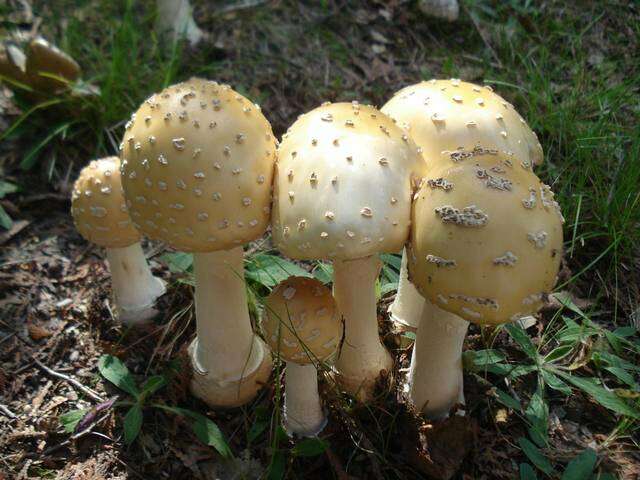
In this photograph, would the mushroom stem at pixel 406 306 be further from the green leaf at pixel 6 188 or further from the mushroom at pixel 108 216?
the green leaf at pixel 6 188

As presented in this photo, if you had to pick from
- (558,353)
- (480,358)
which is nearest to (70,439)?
(480,358)

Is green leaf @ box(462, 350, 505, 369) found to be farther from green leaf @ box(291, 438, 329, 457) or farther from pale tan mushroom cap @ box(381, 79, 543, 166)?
pale tan mushroom cap @ box(381, 79, 543, 166)

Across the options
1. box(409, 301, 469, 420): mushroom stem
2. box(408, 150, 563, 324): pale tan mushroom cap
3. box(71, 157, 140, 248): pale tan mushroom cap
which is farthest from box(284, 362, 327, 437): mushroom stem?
box(71, 157, 140, 248): pale tan mushroom cap

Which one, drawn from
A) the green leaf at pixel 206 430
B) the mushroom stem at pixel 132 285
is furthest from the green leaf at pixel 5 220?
the green leaf at pixel 206 430

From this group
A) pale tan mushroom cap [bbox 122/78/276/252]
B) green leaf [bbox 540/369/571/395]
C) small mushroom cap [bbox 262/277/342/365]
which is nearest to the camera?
pale tan mushroom cap [bbox 122/78/276/252]

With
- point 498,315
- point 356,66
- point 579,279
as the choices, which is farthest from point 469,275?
point 356,66

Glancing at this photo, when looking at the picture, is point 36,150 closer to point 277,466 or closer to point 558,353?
point 277,466

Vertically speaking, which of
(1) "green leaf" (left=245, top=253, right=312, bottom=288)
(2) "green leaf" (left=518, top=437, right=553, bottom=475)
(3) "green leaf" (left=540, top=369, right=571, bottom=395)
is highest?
(1) "green leaf" (left=245, top=253, right=312, bottom=288)
